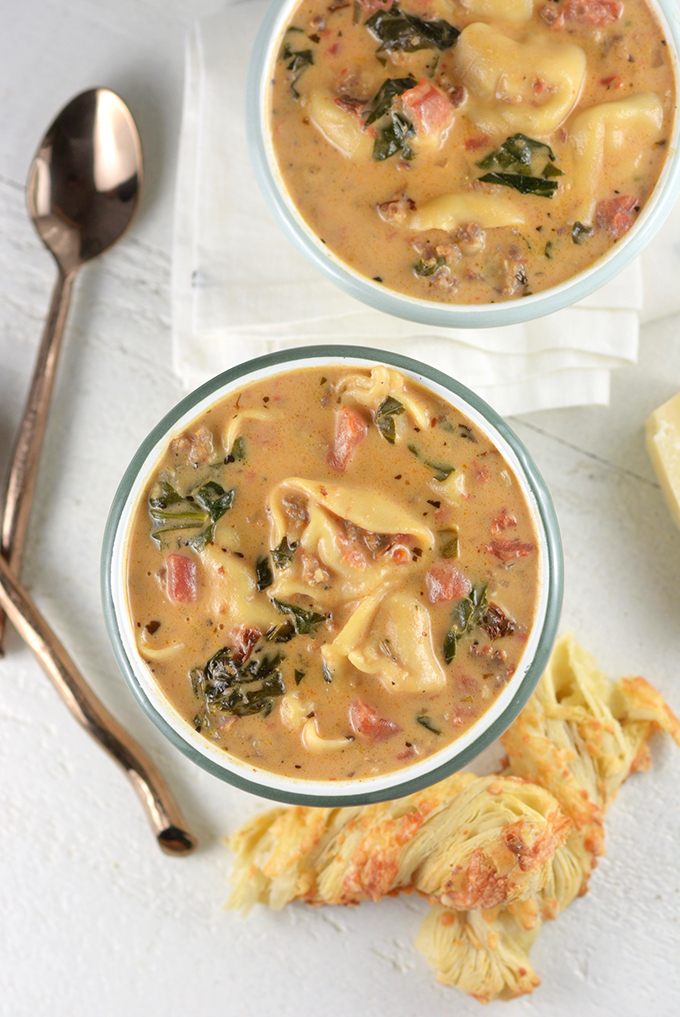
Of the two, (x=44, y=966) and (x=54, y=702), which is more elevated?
(x=54, y=702)

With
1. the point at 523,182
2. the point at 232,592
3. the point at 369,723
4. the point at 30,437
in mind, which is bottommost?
the point at 369,723

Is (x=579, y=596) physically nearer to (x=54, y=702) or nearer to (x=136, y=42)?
(x=54, y=702)

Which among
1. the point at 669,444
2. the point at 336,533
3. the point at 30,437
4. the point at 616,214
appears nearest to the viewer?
the point at 336,533

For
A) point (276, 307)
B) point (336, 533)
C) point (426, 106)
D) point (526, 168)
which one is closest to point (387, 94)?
point (426, 106)

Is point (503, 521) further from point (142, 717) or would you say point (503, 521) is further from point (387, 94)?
point (142, 717)

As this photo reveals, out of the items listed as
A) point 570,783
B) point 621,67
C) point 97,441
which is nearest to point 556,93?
point 621,67

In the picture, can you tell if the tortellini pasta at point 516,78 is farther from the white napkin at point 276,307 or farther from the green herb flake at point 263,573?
the green herb flake at point 263,573
